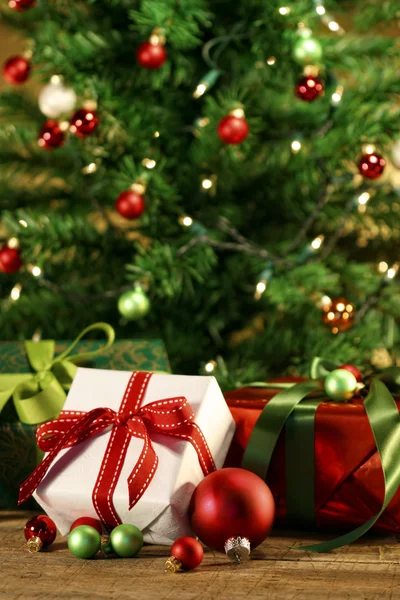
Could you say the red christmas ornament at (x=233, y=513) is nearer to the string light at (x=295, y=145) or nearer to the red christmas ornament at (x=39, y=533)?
the red christmas ornament at (x=39, y=533)

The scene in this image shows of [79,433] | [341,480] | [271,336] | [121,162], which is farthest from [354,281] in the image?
[79,433]

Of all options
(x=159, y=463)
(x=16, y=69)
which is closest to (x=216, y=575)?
(x=159, y=463)

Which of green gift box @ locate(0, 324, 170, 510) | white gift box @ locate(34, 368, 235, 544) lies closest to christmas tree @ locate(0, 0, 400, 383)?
green gift box @ locate(0, 324, 170, 510)

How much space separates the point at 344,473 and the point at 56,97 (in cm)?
76

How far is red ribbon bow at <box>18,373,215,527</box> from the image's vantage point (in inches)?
33.1

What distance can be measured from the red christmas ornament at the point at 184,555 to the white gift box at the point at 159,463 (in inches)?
2.1

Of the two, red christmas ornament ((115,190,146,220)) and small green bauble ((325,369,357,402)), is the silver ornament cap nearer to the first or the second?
small green bauble ((325,369,357,402))

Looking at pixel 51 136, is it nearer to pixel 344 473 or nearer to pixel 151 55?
pixel 151 55

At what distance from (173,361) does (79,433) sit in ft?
1.61

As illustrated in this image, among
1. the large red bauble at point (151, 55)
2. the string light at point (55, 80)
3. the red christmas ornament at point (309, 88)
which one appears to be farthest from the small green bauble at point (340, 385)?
the string light at point (55, 80)

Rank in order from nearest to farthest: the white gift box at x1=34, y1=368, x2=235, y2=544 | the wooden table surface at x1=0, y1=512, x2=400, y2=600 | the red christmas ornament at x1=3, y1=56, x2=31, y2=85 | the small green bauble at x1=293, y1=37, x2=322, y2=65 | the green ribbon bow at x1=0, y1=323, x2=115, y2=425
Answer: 1. the wooden table surface at x1=0, y1=512, x2=400, y2=600
2. the white gift box at x1=34, y1=368, x2=235, y2=544
3. the green ribbon bow at x1=0, y1=323, x2=115, y2=425
4. the small green bauble at x1=293, y1=37, x2=322, y2=65
5. the red christmas ornament at x1=3, y1=56, x2=31, y2=85

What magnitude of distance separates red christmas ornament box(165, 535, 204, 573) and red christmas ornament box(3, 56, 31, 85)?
2.75ft

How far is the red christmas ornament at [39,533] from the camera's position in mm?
840

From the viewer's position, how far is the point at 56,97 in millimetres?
1251
